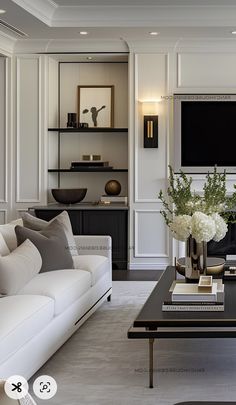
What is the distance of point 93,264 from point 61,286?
1.05 metres

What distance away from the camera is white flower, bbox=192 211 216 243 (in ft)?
13.5

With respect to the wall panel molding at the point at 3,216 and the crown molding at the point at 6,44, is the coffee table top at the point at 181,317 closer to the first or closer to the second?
the wall panel molding at the point at 3,216

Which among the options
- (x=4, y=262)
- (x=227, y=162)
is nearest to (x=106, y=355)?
(x=4, y=262)

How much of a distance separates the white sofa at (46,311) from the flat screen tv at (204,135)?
2456 millimetres

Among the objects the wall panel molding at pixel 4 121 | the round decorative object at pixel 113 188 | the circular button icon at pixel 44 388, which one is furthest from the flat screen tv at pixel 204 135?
the circular button icon at pixel 44 388

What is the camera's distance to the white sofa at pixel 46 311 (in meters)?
3.11

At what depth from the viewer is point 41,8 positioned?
21.0 ft

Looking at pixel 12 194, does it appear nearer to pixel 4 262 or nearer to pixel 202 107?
pixel 202 107

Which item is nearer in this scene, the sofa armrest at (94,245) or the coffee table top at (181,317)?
the coffee table top at (181,317)

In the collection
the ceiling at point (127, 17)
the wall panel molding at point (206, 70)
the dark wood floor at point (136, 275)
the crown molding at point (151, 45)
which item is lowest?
the dark wood floor at point (136, 275)

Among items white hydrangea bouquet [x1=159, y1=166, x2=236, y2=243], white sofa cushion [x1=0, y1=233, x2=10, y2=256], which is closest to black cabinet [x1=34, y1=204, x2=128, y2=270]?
white sofa cushion [x1=0, y1=233, x2=10, y2=256]

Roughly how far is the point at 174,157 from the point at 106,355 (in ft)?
12.7

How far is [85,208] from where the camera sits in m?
7.38

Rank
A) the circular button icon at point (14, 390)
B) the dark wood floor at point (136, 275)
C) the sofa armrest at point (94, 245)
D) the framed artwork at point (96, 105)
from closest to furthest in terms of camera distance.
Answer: the circular button icon at point (14, 390)
the sofa armrest at point (94, 245)
the dark wood floor at point (136, 275)
the framed artwork at point (96, 105)
